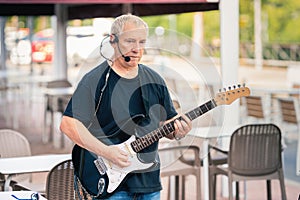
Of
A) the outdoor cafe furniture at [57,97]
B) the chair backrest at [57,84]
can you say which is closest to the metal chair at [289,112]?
the outdoor cafe furniture at [57,97]

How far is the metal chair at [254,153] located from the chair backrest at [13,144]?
1.54m

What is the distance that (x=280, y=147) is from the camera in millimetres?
5473

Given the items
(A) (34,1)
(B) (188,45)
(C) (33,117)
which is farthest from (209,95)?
(C) (33,117)

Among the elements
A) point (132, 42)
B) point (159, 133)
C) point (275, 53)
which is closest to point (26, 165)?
point (159, 133)

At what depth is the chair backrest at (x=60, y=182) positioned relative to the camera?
4.30 m

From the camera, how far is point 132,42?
11.3 feet

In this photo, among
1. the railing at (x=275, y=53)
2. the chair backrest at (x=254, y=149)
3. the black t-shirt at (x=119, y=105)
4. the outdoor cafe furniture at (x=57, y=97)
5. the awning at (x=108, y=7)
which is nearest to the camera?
the black t-shirt at (x=119, y=105)

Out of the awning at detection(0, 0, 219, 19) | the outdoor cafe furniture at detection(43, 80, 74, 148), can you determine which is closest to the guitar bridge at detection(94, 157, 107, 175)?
the awning at detection(0, 0, 219, 19)

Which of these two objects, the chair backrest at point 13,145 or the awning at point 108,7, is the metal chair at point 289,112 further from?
the chair backrest at point 13,145

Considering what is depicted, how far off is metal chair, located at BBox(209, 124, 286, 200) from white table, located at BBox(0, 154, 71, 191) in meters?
1.31

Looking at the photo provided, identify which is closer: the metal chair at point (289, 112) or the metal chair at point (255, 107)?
the metal chair at point (289, 112)

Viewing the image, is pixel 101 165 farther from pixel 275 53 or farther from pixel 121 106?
pixel 275 53

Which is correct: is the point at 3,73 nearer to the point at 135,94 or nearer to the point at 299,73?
the point at 299,73

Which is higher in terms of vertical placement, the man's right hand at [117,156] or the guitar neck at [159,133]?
the guitar neck at [159,133]
